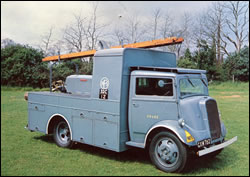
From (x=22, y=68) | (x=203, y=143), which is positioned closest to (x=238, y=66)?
(x=22, y=68)

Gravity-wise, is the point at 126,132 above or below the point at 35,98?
below

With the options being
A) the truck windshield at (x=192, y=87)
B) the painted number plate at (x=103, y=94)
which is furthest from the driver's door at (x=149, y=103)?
the painted number plate at (x=103, y=94)

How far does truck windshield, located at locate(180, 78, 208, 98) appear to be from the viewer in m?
6.93

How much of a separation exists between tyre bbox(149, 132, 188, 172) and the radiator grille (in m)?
1.01

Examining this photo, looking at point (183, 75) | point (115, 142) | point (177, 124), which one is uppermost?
point (183, 75)

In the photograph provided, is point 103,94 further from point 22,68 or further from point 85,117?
point 22,68

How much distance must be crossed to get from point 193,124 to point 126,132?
5.74ft

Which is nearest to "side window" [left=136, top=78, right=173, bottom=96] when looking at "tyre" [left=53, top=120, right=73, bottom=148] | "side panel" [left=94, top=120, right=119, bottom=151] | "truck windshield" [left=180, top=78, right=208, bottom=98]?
"truck windshield" [left=180, top=78, right=208, bottom=98]

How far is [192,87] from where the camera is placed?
289 inches

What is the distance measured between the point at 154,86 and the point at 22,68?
31.9 meters

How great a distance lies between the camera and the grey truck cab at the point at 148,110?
655cm

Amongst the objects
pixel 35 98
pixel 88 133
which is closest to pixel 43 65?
pixel 35 98

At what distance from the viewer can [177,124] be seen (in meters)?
6.49

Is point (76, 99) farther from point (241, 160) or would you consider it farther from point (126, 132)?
point (241, 160)
